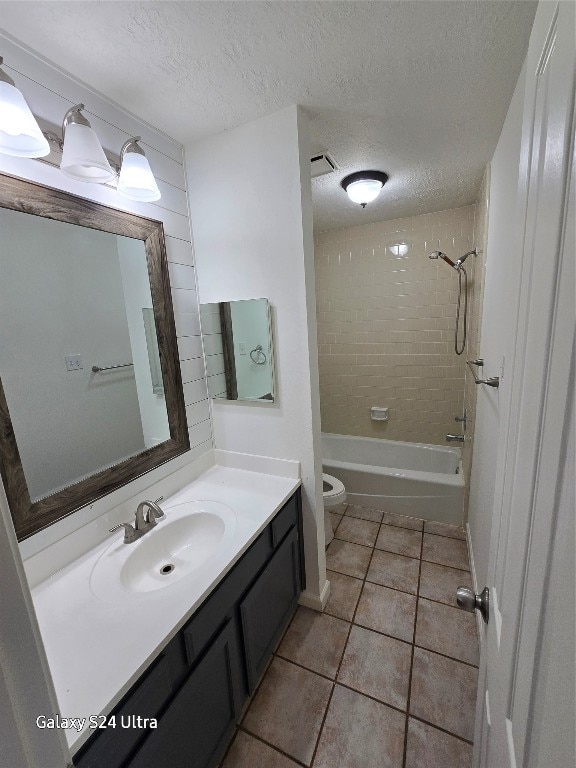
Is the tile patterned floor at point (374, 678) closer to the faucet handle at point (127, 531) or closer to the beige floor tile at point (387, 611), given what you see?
the beige floor tile at point (387, 611)

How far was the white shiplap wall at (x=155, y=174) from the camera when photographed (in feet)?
3.22

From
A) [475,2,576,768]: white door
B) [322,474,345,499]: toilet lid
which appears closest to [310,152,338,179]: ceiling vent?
[475,2,576,768]: white door

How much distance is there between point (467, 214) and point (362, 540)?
269cm

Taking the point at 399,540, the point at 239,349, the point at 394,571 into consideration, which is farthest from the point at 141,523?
the point at 399,540

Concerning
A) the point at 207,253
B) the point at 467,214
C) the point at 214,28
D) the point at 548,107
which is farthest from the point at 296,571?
the point at 467,214

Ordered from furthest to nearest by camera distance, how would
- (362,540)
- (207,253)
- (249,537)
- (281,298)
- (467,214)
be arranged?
(467,214)
(362,540)
(207,253)
(281,298)
(249,537)

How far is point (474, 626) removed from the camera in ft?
5.26

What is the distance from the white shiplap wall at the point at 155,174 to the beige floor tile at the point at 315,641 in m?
1.07

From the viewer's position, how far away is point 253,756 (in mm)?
1158

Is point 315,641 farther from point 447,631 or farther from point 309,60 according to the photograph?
point 309,60

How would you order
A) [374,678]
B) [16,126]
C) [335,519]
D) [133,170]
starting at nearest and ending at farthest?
[16,126] → [133,170] → [374,678] → [335,519]

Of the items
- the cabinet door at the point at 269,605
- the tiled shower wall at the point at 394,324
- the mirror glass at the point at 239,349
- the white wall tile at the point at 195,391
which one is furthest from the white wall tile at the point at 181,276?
the tiled shower wall at the point at 394,324

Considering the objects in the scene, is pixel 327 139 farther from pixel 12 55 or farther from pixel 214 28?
pixel 12 55

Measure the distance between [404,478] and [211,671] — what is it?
187 centimetres
